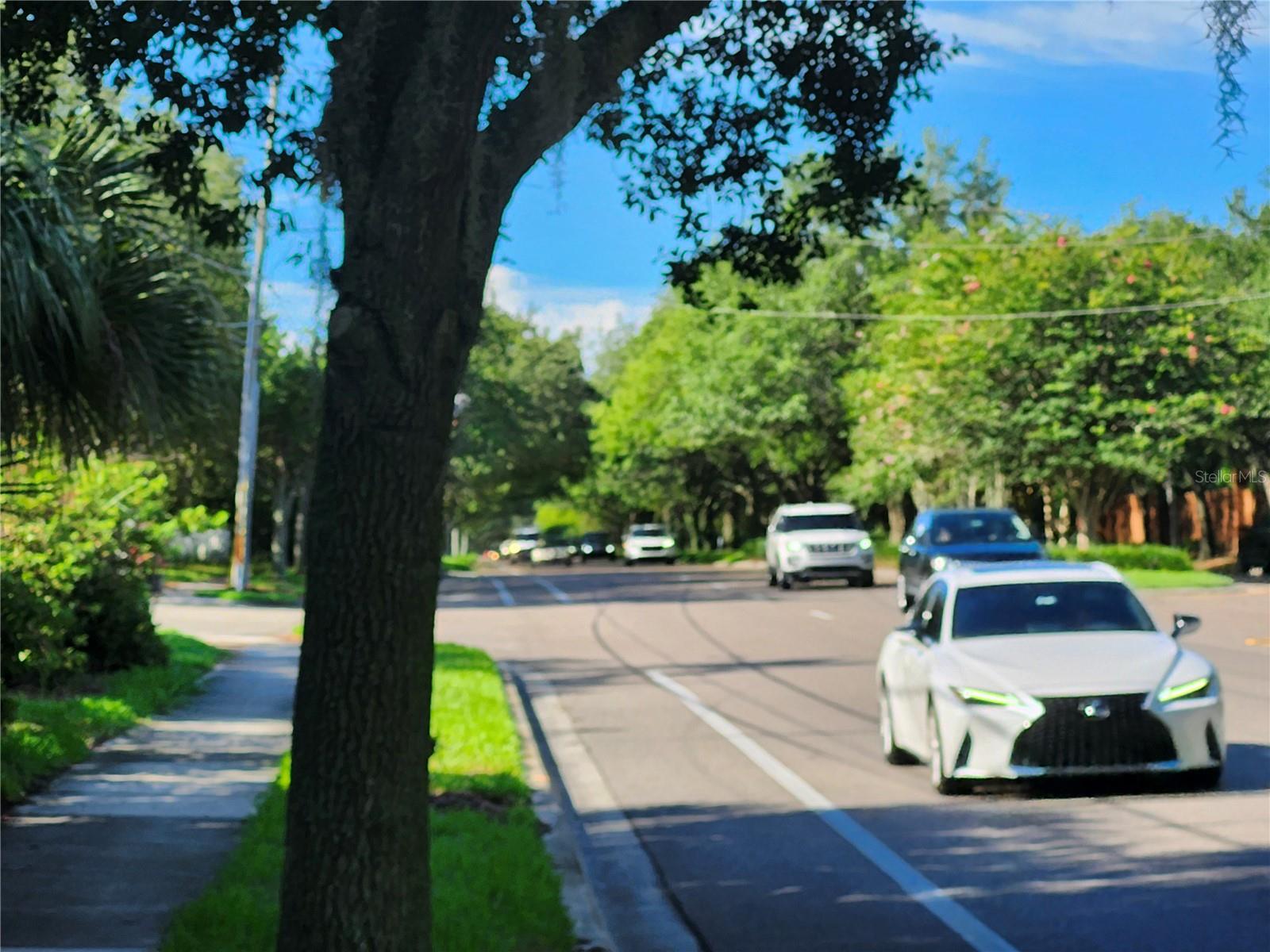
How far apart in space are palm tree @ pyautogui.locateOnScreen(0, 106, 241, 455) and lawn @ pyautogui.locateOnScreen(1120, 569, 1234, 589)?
23720 millimetres

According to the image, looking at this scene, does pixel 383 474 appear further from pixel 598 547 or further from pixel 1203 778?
pixel 598 547

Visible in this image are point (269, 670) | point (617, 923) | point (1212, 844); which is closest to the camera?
point (617, 923)

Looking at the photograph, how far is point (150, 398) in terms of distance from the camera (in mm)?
12039

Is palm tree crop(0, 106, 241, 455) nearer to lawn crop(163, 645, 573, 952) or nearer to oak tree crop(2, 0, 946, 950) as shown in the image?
lawn crop(163, 645, 573, 952)

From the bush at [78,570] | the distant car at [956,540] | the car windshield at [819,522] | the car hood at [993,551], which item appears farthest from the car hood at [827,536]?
the bush at [78,570]

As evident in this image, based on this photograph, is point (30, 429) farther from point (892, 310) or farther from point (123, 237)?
point (892, 310)

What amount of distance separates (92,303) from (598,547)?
2778 inches

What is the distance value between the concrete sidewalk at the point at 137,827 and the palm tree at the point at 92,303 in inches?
87.1

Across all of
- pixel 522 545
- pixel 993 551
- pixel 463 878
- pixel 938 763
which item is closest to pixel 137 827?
pixel 463 878

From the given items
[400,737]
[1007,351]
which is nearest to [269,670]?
[400,737]

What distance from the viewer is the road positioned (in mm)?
7605

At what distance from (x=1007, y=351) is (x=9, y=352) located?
32.6 m

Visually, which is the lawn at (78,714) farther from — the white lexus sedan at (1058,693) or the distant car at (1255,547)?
the distant car at (1255,547)

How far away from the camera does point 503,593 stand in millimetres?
43281
